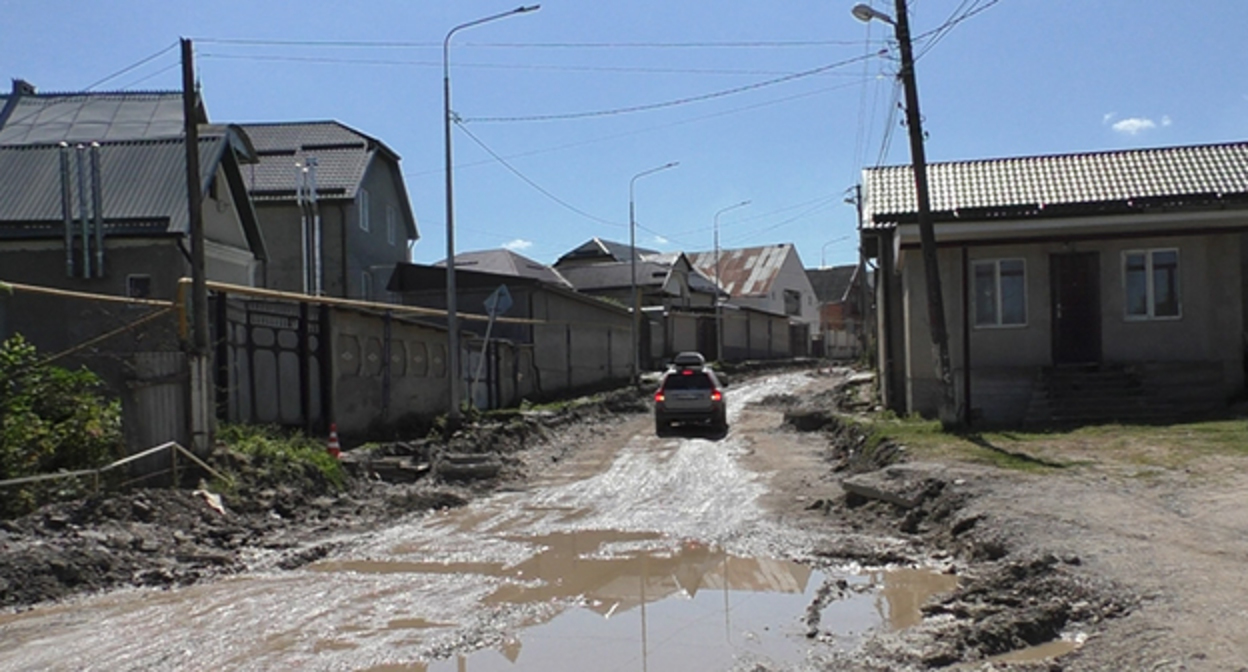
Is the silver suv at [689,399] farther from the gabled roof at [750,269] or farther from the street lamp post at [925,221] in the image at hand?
the gabled roof at [750,269]

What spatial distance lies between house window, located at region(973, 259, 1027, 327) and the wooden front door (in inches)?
24.0

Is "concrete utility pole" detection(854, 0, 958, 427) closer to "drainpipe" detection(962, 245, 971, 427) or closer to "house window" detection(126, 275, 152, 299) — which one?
"drainpipe" detection(962, 245, 971, 427)

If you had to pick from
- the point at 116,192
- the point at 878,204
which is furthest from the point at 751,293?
the point at 116,192

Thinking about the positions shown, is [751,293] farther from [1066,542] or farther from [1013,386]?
[1066,542]

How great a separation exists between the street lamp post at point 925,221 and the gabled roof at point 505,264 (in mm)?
26818

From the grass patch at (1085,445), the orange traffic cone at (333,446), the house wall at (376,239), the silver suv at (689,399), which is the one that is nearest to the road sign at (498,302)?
the silver suv at (689,399)

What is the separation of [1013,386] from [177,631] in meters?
16.8

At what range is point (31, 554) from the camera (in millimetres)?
8969

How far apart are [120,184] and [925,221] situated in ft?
53.3

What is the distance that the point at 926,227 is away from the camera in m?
18.4

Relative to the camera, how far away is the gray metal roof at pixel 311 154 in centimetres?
3331

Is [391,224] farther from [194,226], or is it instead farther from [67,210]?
[194,226]

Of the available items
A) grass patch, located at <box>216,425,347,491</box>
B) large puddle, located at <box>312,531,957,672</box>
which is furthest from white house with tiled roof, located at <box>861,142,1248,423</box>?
grass patch, located at <box>216,425,347,491</box>

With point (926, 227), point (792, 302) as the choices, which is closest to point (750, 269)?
point (792, 302)
